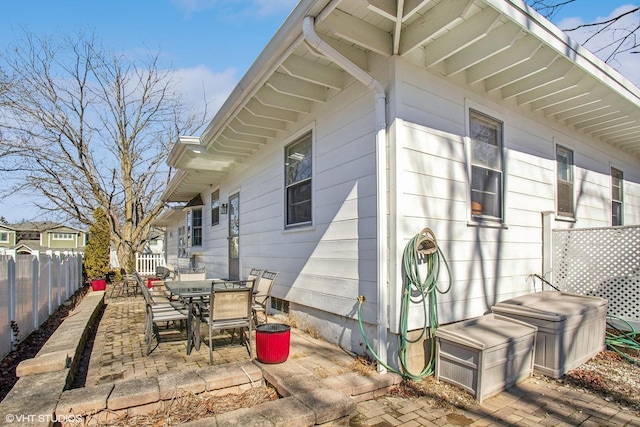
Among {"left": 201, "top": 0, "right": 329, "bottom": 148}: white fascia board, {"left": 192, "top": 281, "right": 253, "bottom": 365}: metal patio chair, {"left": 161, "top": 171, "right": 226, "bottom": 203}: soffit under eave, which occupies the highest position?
{"left": 201, "top": 0, "right": 329, "bottom": 148}: white fascia board

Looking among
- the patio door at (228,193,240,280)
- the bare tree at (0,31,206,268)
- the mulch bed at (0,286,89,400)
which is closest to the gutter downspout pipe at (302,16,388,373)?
the mulch bed at (0,286,89,400)

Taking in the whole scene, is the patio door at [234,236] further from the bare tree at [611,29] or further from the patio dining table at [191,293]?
the bare tree at [611,29]

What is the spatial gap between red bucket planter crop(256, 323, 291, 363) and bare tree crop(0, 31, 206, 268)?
44.3 ft

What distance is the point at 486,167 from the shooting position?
4289 mm

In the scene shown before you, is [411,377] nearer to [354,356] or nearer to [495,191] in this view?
[354,356]

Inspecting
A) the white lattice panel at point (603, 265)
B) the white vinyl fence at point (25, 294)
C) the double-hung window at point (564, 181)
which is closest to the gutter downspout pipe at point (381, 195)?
the white lattice panel at point (603, 265)

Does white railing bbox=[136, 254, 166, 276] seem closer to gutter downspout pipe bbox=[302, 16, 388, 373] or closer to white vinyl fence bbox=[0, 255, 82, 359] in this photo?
white vinyl fence bbox=[0, 255, 82, 359]

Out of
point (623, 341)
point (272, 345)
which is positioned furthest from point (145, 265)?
point (623, 341)

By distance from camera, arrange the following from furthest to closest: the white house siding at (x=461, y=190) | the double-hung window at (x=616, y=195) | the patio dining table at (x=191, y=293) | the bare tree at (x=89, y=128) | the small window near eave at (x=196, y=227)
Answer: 1. the bare tree at (x=89, y=128)
2. the small window near eave at (x=196, y=227)
3. the double-hung window at (x=616, y=195)
4. the patio dining table at (x=191, y=293)
5. the white house siding at (x=461, y=190)

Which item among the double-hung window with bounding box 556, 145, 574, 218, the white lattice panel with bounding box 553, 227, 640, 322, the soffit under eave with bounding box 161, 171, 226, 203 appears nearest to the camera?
the white lattice panel with bounding box 553, 227, 640, 322

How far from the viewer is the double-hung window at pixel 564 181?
17.9 feet

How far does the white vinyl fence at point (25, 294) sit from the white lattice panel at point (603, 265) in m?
6.85

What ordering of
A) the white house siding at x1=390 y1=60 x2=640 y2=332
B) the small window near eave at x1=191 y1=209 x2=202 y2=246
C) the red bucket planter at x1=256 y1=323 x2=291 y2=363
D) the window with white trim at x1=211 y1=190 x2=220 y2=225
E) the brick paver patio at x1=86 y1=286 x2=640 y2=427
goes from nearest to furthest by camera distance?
the brick paver patio at x1=86 y1=286 x2=640 y2=427 → the red bucket planter at x1=256 y1=323 x2=291 y2=363 → the white house siding at x1=390 y1=60 x2=640 y2=332 → the window with white trim at x1=211 y1=190 x2=220 y2=225 → the small window near eave at x1=191 y1=209 x2=202 y2=246

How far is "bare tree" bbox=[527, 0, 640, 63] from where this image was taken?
12.0ft
